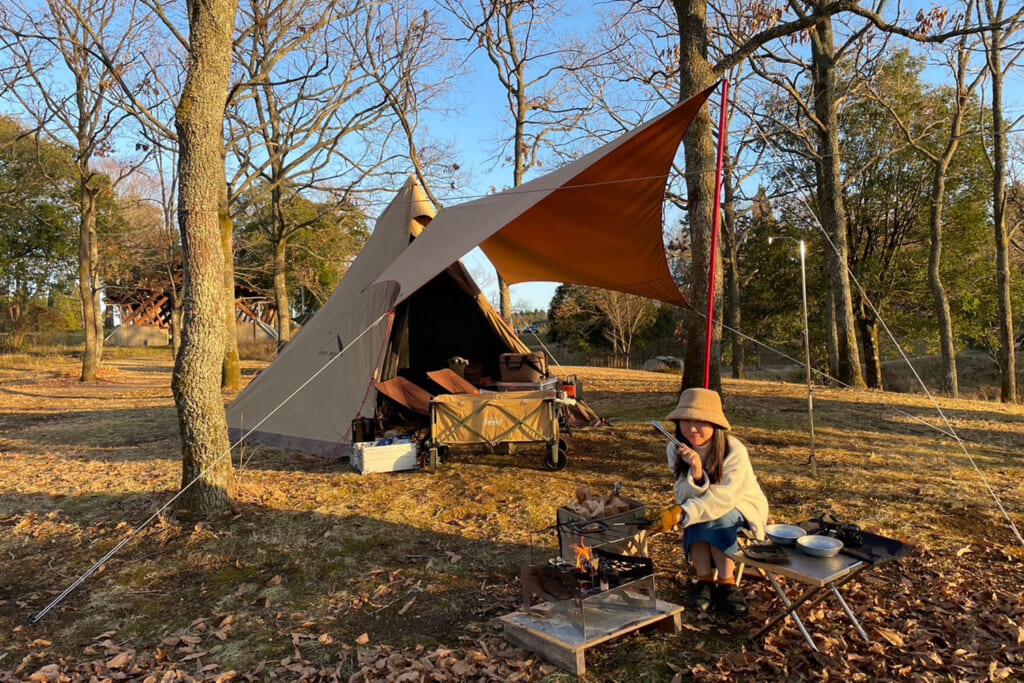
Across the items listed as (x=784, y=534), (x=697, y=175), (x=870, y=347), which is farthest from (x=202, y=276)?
(x=870, y=347)

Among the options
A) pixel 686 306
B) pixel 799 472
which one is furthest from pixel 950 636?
pixel 686 306

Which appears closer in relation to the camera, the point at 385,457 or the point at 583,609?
the point at 583,609

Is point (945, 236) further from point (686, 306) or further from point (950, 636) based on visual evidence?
point (950, 636)

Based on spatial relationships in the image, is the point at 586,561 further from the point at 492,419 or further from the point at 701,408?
the point at 492,419

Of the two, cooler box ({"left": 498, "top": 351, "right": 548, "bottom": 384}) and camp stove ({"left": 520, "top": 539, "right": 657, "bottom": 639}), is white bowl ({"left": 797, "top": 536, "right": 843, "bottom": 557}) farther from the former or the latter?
cooler box ({"left": 498, "top": 351, "right": 548, "bottom": 384})

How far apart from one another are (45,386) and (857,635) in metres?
15.6

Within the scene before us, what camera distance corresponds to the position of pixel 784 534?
2.76 metres

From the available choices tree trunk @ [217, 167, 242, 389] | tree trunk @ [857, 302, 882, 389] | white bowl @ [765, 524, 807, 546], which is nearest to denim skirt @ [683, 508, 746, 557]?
white bowl @ [765, 524, 807, 546]

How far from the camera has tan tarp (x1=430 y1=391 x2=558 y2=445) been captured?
5.73 m

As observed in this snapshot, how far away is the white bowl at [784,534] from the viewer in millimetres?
2711

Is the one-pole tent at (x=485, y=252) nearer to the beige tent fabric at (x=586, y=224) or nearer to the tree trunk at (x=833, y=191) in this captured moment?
the beige tent fabric at (x=586, y=224)

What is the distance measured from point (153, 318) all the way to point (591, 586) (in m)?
33.7

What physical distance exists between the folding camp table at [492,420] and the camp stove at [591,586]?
8.58 ft

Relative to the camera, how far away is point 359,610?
3346 mm
